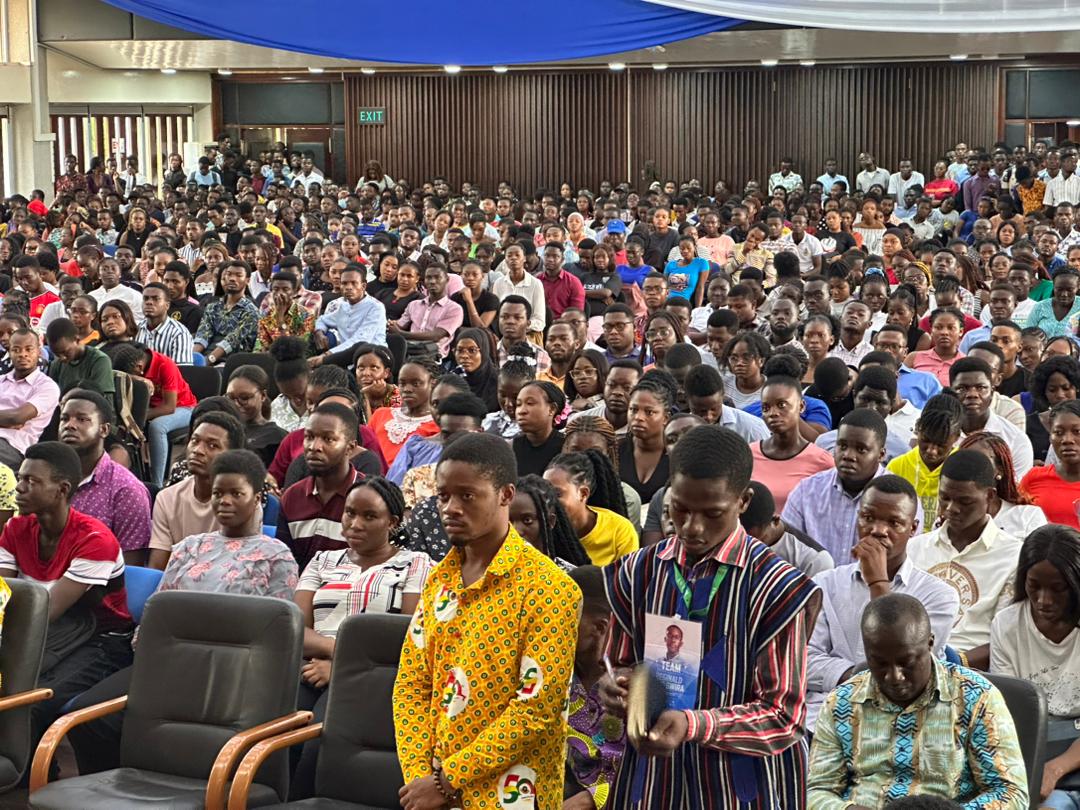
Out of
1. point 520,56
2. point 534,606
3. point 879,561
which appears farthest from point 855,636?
point 520,56

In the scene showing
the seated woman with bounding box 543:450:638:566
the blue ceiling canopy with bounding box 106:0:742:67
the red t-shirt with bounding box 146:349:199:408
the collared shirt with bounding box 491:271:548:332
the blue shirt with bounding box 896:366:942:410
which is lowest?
the seated woman with bounding box 543:450:638:566

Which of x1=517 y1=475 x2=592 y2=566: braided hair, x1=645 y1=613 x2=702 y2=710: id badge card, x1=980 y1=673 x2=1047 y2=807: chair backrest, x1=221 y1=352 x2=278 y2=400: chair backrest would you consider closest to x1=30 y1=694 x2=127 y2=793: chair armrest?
x1=517 y1=475 x2=592 y2=566: braided hair

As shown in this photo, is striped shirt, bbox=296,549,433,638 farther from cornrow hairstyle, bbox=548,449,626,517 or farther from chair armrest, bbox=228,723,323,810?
cornrow hairstyle, bbox=548,449,626,517

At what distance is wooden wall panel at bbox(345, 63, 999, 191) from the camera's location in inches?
753

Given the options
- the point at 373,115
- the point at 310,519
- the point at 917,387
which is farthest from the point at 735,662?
the point at 373,115

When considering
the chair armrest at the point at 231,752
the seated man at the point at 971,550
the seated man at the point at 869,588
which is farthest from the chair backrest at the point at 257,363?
the seated man at the point at 869,588

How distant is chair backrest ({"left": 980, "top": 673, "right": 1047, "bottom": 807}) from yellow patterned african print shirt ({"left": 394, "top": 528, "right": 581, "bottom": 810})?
0.93 meters

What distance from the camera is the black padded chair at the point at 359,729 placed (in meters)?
3.39

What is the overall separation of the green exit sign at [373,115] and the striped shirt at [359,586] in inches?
678

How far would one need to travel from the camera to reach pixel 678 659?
7.65 ft

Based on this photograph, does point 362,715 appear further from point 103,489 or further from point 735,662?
point 103,489

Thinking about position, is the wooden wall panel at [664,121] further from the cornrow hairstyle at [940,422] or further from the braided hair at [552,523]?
the braided hair at [552,523]

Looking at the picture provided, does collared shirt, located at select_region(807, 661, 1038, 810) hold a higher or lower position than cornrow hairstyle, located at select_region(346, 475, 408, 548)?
lower

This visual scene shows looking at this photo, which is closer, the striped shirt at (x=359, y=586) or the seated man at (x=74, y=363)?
the striped shirt at (x=359, y=586)
